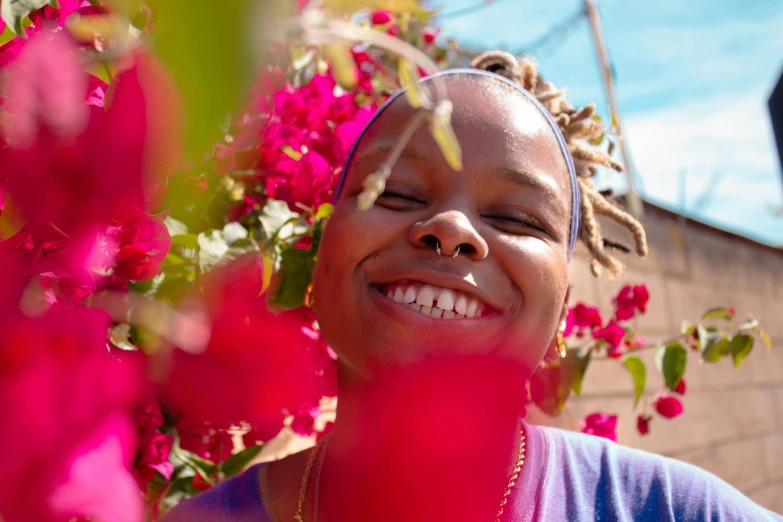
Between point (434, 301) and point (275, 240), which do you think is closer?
point (434, 301)

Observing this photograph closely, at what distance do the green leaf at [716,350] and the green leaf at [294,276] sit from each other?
3.90ft

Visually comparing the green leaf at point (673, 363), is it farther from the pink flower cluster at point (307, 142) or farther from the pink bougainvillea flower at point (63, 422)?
the pink bougainvillea flower at point (63, 422)

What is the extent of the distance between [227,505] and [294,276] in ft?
1.13

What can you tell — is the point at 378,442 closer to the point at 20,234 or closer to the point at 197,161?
the point at 20,234

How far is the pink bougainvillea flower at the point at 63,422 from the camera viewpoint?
0.26 meters

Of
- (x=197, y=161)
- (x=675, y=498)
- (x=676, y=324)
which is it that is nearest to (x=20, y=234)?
(x=197, y=161)

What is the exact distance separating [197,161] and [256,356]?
2.82 feet

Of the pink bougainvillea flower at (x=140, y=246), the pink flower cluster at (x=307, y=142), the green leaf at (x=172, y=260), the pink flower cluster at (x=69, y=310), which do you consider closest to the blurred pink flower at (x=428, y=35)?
the pink flower cluster at (x=307, y=142)

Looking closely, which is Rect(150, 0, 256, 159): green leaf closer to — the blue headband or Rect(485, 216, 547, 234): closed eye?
Rect(485, 216, 547, 234): closed eye

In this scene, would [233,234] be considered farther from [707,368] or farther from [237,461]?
[707,368]

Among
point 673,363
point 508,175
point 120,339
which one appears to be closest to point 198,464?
point 120,339

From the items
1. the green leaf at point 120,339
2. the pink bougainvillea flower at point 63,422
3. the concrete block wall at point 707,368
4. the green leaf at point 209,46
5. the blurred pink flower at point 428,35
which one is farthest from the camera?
the concrete block wall at point 707,368

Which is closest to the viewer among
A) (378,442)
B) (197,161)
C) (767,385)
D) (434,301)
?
(197,161)

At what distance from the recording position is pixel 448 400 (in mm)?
886
